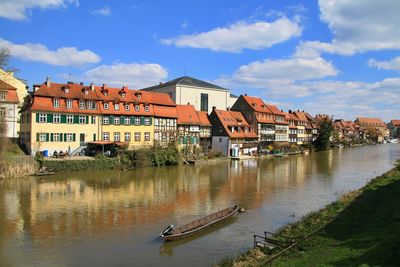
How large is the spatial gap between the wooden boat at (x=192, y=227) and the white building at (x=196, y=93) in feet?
166

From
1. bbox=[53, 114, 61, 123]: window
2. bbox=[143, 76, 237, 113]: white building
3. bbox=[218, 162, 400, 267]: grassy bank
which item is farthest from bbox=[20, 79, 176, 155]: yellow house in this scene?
bbox=[218, 162, 400, 267]: grassy bank

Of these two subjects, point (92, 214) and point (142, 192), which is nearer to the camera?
point (92, 214)

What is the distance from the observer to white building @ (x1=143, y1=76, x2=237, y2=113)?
7153cm

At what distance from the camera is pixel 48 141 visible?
42.1m

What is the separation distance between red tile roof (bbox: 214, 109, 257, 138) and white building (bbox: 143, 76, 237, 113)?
852 centimetres

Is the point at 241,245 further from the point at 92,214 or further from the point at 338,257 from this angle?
the point at 92,214

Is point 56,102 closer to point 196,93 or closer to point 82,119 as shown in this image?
point 82,119

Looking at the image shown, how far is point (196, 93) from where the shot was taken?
7388cm

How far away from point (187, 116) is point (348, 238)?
145ft

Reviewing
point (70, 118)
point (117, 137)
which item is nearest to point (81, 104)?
point (70, 118)

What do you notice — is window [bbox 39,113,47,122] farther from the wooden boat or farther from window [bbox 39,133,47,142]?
the wooden boat

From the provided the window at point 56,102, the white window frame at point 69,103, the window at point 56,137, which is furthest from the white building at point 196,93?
the window at point 56,137

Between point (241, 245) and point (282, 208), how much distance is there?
8.09m

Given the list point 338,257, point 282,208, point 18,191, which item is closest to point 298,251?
point 338,257
